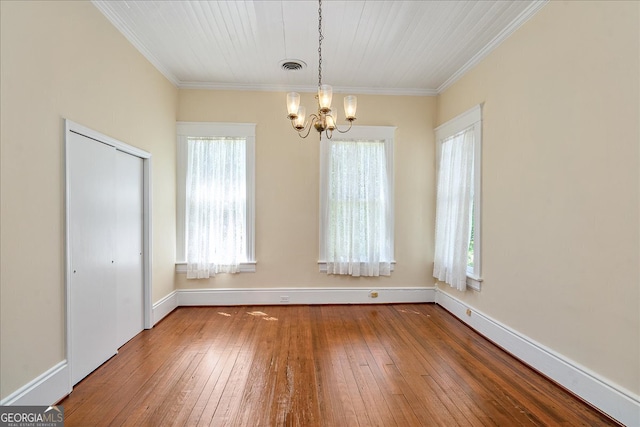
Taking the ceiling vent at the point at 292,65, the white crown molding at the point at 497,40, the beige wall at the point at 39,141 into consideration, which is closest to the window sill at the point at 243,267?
the beige wall at the point at 39,141

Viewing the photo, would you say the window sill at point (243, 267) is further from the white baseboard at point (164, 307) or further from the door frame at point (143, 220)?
the door frame at point (143, 220)

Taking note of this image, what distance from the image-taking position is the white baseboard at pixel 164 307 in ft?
11.8

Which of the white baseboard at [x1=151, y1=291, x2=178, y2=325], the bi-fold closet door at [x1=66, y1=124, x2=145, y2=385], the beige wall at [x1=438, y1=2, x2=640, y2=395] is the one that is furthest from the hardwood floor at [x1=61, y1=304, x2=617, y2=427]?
the beige wall at [x1=438, y1=2, x2=640, y2=395]

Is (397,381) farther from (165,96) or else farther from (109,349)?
(165,96)

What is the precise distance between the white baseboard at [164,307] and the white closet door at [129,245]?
16cm

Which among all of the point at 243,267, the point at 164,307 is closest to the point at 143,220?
the point at 164,307

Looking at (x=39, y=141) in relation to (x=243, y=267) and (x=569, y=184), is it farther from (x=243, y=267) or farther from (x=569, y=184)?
(x=569, y=184)

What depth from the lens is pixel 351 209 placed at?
437 cm

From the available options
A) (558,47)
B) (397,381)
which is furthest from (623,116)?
(397,381)

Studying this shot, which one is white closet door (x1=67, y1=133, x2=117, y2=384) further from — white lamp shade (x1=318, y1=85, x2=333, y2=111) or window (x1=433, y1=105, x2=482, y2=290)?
window (x1=433, y1=105, x2=482, y2=290)

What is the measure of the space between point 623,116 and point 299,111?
2231mm

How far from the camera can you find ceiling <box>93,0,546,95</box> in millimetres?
2666

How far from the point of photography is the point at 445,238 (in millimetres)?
4074

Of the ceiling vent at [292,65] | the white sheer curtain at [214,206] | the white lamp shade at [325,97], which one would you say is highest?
the ceiling vent at [292,65]
